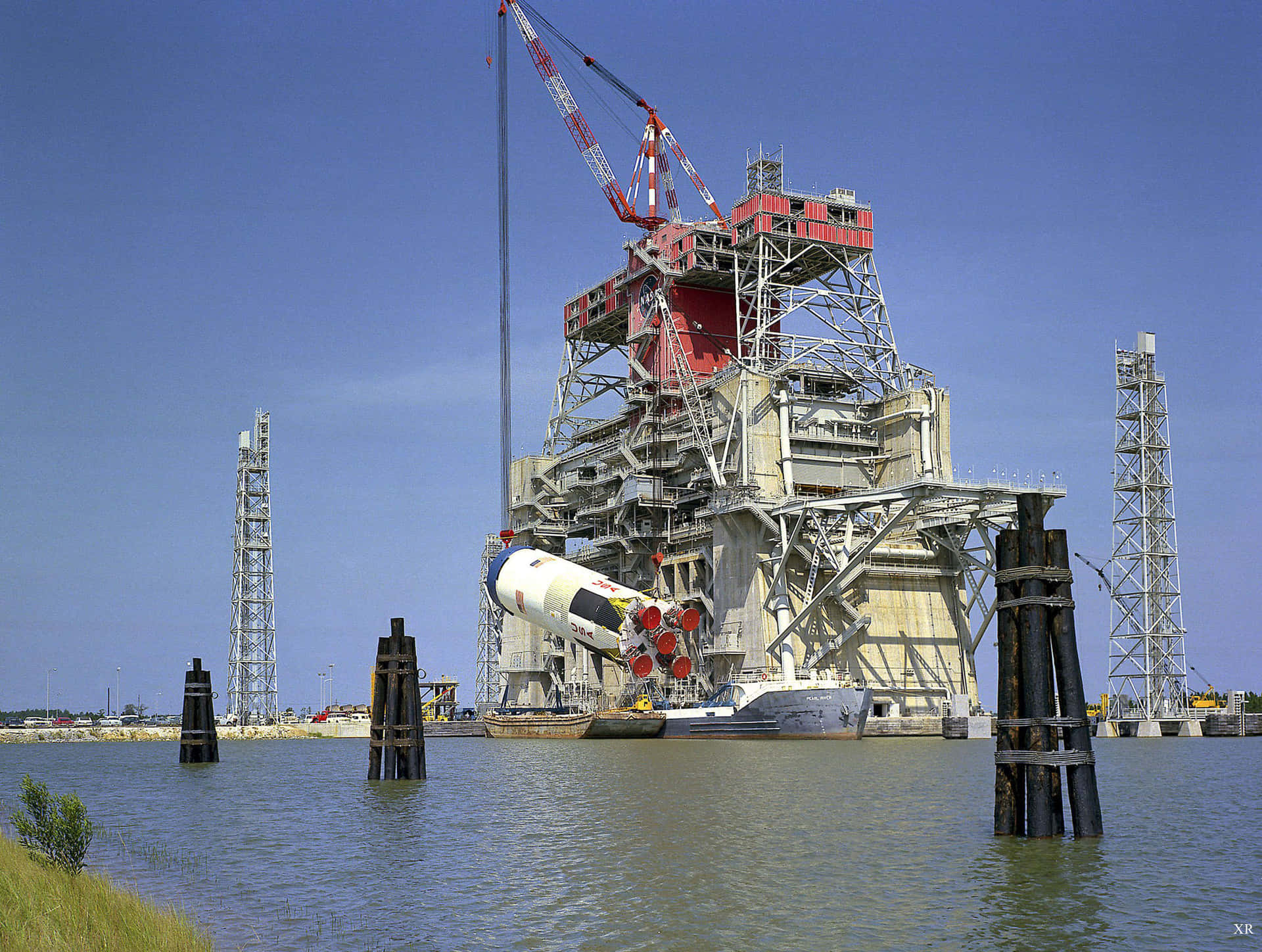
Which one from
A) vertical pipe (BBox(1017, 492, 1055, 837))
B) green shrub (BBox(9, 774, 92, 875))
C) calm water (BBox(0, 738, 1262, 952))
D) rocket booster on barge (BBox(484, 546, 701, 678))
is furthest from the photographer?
rocket booster on barge (BBox(484, 546, 701, 678))

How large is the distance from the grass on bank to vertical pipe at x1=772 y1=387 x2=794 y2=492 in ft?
198

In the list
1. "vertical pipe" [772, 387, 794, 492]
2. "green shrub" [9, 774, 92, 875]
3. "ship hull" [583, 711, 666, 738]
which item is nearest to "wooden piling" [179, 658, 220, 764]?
"ship hull" [583, 711, 666, 738]

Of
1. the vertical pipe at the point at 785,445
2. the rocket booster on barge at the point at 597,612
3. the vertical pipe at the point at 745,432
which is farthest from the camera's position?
the vertical pipe at the point at 785,445

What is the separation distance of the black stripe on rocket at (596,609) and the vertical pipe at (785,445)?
12.4 m

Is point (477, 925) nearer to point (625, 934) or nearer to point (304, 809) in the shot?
point (625, 934)

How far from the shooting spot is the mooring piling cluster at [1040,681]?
23.9 meters

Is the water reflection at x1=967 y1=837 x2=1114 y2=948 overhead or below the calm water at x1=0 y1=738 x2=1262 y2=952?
overhead

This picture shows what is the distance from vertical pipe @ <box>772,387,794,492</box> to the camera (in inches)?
3083

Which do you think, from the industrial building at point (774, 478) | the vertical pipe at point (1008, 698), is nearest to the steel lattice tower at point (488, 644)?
the industrial building at point (774, 478)

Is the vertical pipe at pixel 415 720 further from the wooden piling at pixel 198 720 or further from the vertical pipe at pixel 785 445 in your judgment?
the vertical pipe at pixel 785 445

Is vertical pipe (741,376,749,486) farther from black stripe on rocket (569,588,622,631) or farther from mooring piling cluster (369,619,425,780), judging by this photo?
mooring piling cluster (369,619,425,780)

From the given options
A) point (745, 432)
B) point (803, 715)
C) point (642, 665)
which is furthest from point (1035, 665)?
point (745, 432)

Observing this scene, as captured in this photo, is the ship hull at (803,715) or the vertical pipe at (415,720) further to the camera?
the ship hull at (803,715)

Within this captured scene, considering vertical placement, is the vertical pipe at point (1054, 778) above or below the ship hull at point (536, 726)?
above
